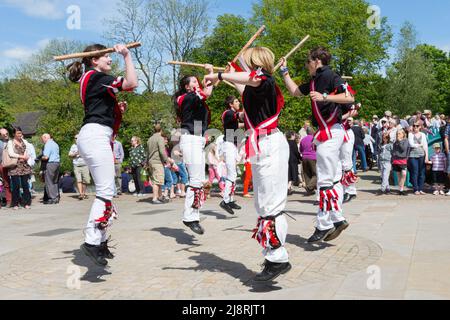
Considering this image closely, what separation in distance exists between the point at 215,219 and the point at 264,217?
4370mm

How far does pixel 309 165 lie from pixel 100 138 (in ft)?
29.4

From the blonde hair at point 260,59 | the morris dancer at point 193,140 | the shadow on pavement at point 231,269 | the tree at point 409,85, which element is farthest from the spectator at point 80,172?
the tree at point 409,85

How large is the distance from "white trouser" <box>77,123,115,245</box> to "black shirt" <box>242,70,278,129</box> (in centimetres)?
143

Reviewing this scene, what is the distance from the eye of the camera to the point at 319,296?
13.1 ft

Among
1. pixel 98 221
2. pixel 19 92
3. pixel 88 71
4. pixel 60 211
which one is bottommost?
pixel 60 211

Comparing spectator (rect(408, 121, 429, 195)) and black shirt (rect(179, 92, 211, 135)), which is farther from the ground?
black shirt (rect(179, 92, 211, 135))

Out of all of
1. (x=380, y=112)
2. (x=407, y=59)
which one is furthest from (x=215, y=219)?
(x=407, y=59)

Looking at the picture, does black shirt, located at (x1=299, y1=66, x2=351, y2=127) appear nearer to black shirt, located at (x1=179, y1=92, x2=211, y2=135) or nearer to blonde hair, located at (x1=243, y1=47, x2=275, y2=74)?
blonde hair, located at (x1=243, y1=47, x2=275, y2=74)

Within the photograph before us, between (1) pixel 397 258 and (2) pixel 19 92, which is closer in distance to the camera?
(1) pixel 397 258

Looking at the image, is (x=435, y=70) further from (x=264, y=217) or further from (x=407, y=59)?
(x=264, y=217)

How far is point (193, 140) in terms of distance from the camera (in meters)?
6.85

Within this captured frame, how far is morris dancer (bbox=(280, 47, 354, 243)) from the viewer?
232 inches

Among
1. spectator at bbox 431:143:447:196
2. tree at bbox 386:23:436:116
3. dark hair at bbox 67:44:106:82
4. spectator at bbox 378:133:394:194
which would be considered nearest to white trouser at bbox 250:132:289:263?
dark hair at bbox 67:44:106:82

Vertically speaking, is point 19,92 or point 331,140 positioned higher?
point 19,92
